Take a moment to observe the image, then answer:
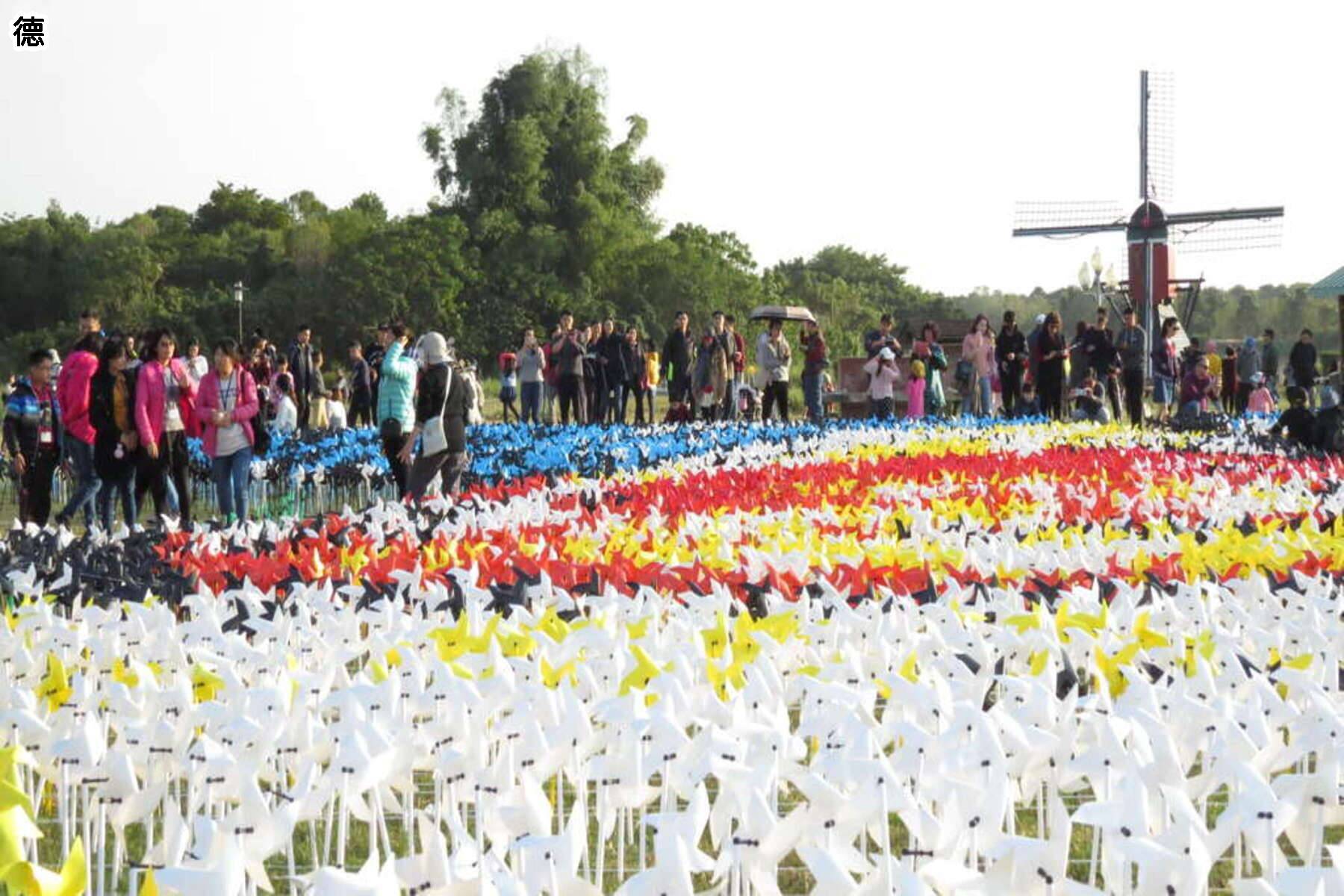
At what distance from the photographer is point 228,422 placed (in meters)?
13.6

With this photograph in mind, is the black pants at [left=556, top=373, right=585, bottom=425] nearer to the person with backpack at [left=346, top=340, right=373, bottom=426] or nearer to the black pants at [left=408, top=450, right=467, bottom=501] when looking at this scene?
the person with backpack at [left=346, top=340, right=373, bottom=426]

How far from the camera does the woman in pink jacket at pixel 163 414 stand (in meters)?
13.4

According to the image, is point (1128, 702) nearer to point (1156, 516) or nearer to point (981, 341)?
point (1156, 516)

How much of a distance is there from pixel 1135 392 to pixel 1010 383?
1.64m

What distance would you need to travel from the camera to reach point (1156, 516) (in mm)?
10945

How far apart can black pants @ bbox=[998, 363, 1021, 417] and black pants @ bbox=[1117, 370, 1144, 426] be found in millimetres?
1407

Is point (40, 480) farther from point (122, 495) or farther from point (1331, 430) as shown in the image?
point (1331, 430)

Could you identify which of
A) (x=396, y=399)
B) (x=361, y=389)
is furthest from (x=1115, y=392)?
(x=396, y=399)

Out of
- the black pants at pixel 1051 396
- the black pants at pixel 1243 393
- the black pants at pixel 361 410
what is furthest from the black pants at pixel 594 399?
the black pants at pixel 1243 393

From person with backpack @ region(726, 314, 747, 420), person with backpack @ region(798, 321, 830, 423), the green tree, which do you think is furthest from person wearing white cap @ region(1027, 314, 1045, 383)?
the green tree

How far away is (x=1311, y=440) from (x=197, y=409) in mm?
10225

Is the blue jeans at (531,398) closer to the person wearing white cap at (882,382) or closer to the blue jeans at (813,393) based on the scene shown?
the blue jeans at (813,393)

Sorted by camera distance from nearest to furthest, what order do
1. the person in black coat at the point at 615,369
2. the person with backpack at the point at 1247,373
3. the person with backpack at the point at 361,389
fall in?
the person with backpack at the point at 361,389
the person in black coat at the point at 615,369
the person with backpack at the point at 1247,373

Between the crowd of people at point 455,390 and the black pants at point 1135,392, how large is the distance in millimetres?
33
